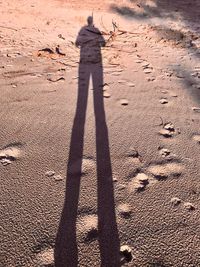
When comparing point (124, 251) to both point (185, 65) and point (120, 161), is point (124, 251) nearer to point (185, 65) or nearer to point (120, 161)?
point (120, 161)

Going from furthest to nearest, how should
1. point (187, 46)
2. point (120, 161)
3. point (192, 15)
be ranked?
1. point (192, 15)
2. point (187, 46)
3. point (120, 161)

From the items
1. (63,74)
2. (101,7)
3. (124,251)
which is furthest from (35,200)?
(101,7)

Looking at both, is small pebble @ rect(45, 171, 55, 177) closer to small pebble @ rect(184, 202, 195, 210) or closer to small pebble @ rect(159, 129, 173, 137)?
small pebble @ rect(184, 202, 195, 210)

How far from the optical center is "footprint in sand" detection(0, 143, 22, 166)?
273 centimetres

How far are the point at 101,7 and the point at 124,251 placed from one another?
776cm

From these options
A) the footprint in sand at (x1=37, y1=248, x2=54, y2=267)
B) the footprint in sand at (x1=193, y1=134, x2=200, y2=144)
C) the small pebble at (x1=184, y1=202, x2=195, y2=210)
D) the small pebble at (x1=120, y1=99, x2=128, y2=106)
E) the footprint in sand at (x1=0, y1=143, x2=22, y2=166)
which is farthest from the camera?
the small pebble at (x1=120, y1=99, x2=128, y2=106)

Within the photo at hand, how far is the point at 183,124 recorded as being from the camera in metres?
3.42

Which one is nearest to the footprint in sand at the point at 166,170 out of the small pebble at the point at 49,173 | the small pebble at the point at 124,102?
the small pebble at the point at 49,173

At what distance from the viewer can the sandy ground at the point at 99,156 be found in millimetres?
2041

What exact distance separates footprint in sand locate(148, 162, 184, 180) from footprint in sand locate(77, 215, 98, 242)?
2.44 feet

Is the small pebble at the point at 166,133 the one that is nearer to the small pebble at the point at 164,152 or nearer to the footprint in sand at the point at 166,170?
the small pebble at the point at 164,152

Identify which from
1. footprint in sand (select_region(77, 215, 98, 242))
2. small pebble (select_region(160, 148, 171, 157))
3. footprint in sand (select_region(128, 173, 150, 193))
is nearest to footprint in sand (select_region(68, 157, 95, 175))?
footprint in sand (select_region(128, 173, 150, 193))

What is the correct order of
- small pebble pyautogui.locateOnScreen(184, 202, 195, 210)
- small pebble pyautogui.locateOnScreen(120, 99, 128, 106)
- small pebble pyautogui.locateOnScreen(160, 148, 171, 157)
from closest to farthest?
1. small pebble pyautogui.locateOnScreen(184, 202, 195, 210)
2. small pebble pyautogui.locateOnScreen(160, 148, 171, 157)
3. small pebble pyautogui.locateOnScreen(120, 99, 128, 106)

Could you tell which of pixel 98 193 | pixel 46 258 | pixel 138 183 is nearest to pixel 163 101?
pixel 138 183
